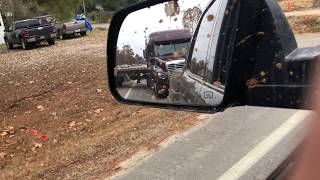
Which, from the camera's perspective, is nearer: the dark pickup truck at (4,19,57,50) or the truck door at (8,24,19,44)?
the dark pickup truck at (4,19,57,50)

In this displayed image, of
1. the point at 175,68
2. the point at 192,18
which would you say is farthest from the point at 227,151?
the point at 192,18

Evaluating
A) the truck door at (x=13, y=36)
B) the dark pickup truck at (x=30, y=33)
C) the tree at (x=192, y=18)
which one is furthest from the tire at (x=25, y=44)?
the tree at (x=192, y=18)

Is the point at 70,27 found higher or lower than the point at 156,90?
lower

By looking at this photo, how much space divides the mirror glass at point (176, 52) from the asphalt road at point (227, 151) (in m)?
2.41

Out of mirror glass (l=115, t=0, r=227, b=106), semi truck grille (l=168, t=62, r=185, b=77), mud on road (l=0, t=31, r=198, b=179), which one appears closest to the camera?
mirror glass (l=115, t=0, r=227, b=106)

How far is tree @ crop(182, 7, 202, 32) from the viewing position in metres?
→ 1.68

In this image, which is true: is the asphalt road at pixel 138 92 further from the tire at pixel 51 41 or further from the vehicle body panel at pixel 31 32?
the tire at pixel 51 41

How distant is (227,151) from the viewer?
16.9 feet

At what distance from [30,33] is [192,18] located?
27027 millimetres

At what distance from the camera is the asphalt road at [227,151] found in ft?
15.2

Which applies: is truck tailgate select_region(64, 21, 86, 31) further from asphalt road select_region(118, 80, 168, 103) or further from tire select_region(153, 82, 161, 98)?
tire select_region(153, 82, 161, 98)

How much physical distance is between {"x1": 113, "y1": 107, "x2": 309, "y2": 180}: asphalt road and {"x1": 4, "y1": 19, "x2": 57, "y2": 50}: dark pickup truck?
22740 millimetres

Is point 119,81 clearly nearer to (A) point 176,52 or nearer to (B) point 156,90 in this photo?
(B) point 156,90

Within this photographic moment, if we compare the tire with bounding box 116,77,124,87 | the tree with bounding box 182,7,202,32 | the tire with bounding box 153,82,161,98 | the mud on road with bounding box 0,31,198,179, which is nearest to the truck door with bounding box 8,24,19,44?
the mud on road with bounding box 0,31,198,179
